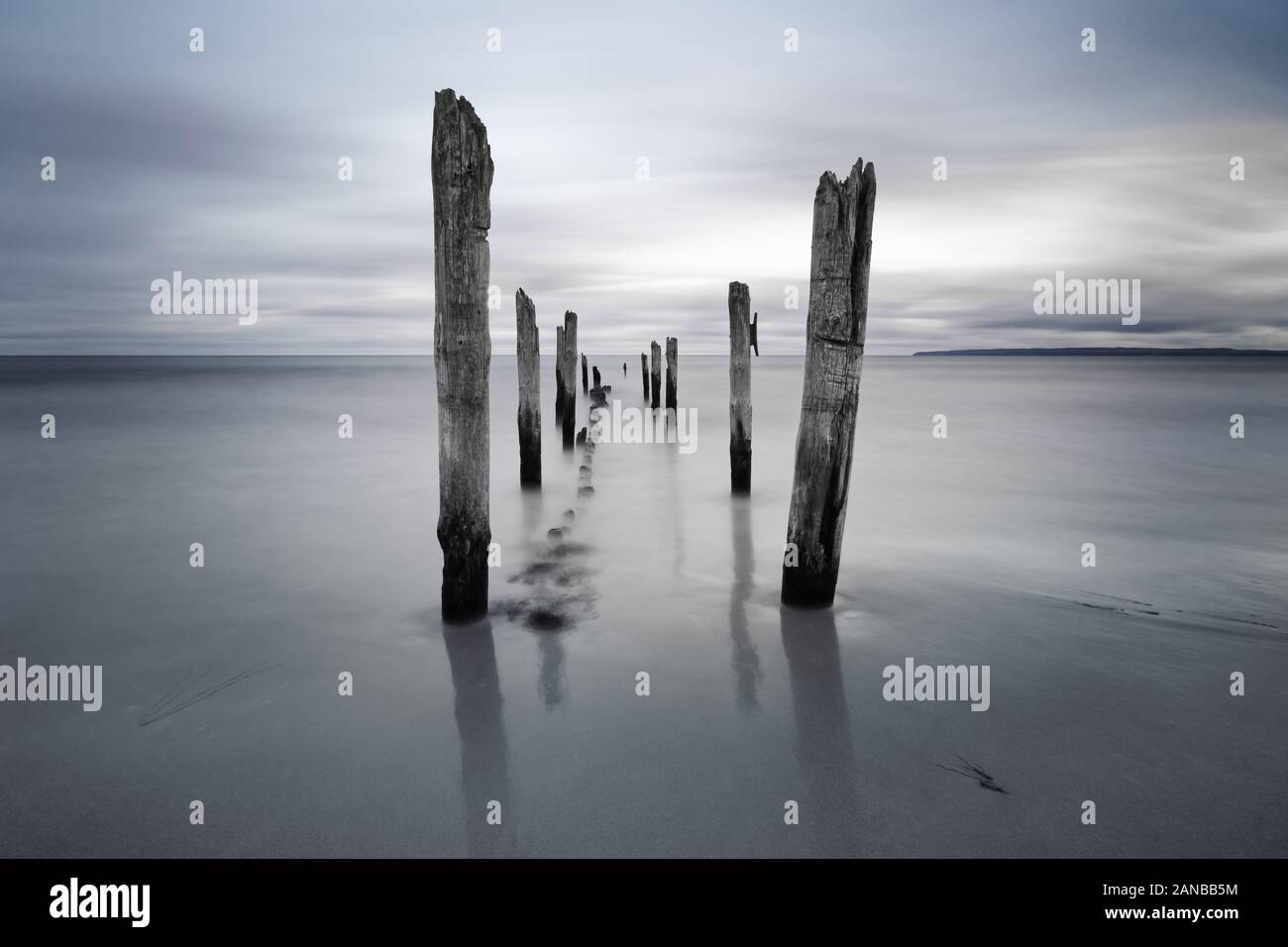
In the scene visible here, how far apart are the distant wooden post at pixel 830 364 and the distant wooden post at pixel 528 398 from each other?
6.21 metres

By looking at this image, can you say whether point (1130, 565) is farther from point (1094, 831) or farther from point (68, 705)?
point (68, 705)

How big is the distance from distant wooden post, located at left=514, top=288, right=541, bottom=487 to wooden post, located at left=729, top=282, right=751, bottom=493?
2932 millimetres

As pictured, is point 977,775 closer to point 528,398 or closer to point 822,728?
point 822,728

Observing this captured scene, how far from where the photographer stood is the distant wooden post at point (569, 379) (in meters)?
15.9

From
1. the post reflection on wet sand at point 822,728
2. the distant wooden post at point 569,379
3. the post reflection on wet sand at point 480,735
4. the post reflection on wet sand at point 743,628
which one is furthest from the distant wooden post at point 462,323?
the distant wooden post at point 569,379

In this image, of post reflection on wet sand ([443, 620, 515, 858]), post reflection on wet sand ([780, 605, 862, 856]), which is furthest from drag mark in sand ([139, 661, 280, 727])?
post reflection on wet sand ([780, 605, 862, 856])

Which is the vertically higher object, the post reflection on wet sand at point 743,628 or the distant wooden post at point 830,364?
the distant wooden post at point 830,364

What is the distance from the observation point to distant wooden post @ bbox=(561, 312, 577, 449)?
15852 millimetres

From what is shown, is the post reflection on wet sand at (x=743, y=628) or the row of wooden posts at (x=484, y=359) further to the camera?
the row of wooden posts at (x=484, y=359)

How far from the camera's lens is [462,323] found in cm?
460
